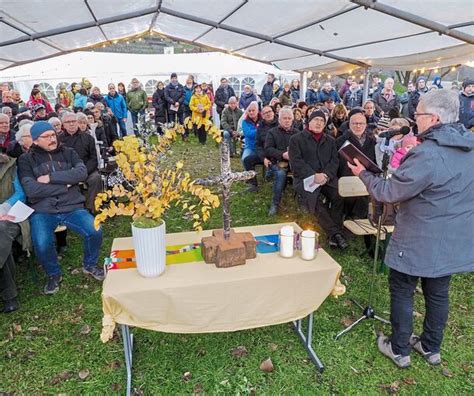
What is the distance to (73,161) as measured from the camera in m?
3.60

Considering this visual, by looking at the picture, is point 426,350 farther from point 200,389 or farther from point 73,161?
point 73,161

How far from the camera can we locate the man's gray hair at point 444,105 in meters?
2.06

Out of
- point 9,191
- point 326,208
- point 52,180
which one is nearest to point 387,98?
point 326,208

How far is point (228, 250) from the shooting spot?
2.22 metres

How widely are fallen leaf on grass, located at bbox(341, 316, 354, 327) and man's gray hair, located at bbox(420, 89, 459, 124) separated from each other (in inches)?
66.7

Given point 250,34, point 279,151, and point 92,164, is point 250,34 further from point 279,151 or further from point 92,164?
point 92,164

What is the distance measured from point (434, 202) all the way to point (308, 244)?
0.74m

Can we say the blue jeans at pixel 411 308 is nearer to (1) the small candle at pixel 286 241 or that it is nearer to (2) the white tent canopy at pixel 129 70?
(1) the small candle at pixel 286 241

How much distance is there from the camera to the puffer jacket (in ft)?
10.9

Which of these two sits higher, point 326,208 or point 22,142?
point 22,142

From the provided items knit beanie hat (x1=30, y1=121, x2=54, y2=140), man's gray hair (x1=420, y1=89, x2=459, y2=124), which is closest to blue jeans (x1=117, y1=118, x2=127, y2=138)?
knit beanie hat (x1=30, y1=121, x2=54, y2=140)

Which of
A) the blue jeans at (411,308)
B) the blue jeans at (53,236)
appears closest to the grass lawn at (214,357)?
the blue jeans at (411,308)

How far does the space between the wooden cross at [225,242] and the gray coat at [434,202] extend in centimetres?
82

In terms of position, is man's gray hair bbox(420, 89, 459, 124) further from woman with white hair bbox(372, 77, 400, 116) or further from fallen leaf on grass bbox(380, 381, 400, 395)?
woman with white hair bbox(372, 77, 400, 116)
